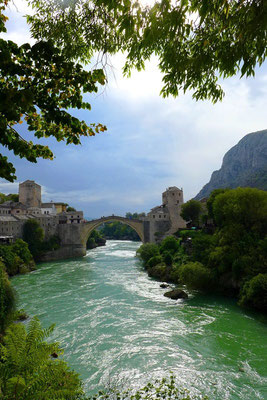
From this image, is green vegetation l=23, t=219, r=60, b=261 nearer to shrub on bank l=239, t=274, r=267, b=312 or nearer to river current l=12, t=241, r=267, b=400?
river current l=12, t=241, r=267, b=400

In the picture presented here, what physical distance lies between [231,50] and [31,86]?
240 cm

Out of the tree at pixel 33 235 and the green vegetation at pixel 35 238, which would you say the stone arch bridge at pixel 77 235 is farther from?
the tree at pixel 33 235

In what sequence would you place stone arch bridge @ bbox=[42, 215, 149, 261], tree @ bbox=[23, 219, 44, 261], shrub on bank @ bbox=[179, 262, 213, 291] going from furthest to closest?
stone arch bridge @ bbox=[42, 215, 149, 261], tree @ bbox=[23, 219, 44, 261], shrub on bank @ bbox=[179, 262, 213, 291]

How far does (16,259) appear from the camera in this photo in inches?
1109

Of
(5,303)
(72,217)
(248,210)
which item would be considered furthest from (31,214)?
(248,210)

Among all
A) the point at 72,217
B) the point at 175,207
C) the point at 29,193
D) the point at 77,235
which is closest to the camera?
the point at 175,207

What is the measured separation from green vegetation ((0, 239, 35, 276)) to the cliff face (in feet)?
335

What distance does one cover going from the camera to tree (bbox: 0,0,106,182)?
95.6 inches

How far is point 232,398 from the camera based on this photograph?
7520 mm

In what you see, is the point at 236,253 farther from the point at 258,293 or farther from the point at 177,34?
the point at 177,34

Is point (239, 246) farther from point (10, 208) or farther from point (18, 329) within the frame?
point (10, 208)

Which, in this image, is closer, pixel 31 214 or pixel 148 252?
pixel 148 252

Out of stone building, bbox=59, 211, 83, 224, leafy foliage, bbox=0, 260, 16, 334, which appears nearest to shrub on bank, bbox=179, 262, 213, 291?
leafy foliage, bbox=0, 260, 16, 334

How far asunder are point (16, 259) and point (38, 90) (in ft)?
95.9
